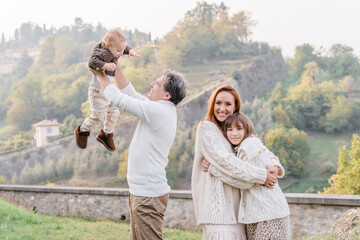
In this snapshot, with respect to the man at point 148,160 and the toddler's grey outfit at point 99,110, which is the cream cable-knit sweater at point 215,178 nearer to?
the man at point 148,160

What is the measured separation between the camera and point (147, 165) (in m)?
2.05

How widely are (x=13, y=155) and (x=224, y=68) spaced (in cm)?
2127

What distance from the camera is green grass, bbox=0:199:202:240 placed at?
488 centimetres

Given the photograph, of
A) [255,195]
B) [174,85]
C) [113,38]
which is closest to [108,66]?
[113,38]

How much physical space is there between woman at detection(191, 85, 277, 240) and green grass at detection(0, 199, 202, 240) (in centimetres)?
308

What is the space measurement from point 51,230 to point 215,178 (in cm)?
378

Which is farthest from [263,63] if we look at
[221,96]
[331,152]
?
[221,96]

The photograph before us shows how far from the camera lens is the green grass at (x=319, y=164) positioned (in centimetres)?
2697

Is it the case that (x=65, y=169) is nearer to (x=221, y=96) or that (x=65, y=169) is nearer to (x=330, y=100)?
(x=330, y=100)

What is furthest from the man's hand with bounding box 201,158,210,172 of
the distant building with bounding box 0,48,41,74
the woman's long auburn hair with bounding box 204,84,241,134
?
the distant building with bounding box 0,48,41,74

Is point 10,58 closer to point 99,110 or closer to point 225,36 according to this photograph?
point 225,36

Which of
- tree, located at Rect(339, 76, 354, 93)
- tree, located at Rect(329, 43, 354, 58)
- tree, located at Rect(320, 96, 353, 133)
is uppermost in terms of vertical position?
tree, located at Rect(329, 43, 354, 58)

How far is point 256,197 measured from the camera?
215 centimetres

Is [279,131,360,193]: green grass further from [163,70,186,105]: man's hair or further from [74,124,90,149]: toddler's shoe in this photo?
[163,70,186,105]: man's hair
